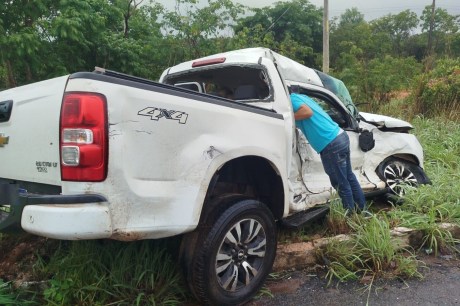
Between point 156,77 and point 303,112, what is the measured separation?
21.9 feet

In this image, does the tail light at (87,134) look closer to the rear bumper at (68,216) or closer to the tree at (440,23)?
the rear bumper at (68,216)

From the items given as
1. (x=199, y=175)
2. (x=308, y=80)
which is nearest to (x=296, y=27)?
(x=308, y=80)

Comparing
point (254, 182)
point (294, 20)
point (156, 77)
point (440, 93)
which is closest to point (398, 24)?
point (294, 20)

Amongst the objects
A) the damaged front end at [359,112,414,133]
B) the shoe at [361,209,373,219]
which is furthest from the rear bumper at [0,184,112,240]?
the damaged front end at [359,112,414,133]

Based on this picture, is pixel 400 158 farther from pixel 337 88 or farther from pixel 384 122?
pixel 337 88

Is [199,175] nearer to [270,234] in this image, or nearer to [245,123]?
[245,123]

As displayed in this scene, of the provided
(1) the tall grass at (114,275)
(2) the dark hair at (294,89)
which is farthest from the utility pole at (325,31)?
(1) the tall grass at (114,275)

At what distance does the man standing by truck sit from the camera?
3857 mm

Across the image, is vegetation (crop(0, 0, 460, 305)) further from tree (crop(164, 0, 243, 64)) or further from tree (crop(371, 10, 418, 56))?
tree (crop(371, 10, 418, 56))

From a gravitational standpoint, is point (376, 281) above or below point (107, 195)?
below

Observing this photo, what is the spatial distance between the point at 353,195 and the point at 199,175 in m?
2.26

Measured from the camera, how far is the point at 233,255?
2.98 m

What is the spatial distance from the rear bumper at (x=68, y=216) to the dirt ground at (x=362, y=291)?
4.64ft

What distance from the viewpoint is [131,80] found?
242cm
